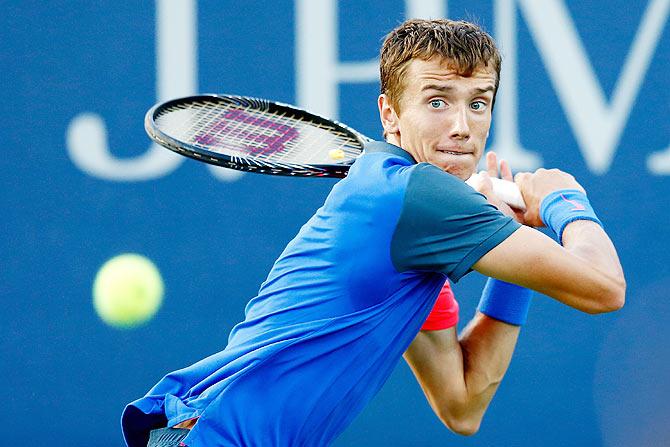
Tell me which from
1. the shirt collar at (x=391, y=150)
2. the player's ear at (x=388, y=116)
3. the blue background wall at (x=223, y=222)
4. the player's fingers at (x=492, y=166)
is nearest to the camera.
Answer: the shirt collar at (x=391, y=150)

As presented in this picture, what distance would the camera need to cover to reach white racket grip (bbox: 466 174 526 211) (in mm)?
2855

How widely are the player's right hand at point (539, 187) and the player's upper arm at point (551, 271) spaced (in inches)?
12.6

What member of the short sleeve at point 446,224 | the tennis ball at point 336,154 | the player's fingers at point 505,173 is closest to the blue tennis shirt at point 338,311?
the short sleeve at point 446,224

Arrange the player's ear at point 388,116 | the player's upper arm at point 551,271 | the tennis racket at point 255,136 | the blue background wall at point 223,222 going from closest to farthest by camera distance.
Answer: the player's upper arm at point 551,271, the player's ear at point 388,116, the tennis racket at point 255,136, the blue background wall at point 223,222

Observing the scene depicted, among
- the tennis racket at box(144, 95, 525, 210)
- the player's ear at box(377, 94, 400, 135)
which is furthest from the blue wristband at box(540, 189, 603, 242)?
the tennis racket at box(144, 95, 525, 210)

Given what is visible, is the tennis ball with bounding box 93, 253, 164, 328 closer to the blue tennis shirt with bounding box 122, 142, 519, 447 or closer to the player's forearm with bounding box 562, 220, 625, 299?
the blue tennis shirt with bounding box 122, 142, 519, 447

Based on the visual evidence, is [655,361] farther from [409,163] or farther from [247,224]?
[409,163]

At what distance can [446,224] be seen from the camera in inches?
97.8

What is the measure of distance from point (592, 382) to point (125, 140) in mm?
2027

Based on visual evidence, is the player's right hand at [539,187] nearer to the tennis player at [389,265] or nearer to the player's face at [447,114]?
the tennis player at [389,265]

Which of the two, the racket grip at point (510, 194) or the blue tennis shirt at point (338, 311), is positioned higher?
the racket grip at point (510, 194)

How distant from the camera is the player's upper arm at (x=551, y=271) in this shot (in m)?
2.45

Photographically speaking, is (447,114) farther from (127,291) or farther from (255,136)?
(127,291)

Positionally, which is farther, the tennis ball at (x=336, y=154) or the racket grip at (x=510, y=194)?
the tennis ball at (x=336, y=154)
